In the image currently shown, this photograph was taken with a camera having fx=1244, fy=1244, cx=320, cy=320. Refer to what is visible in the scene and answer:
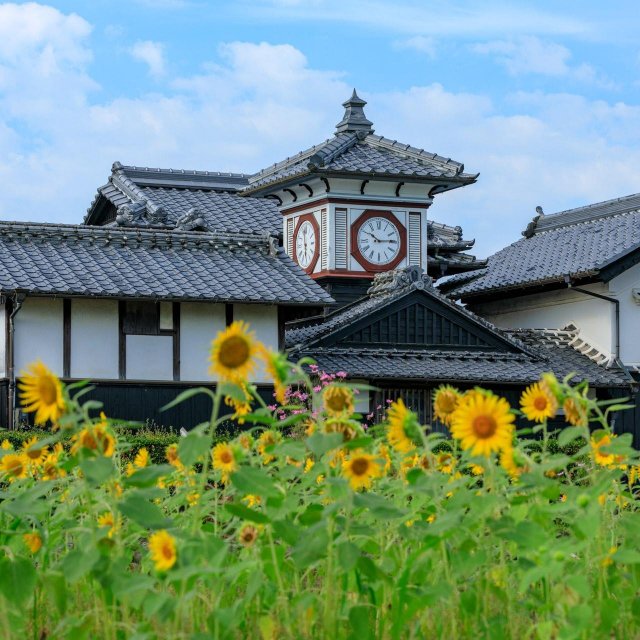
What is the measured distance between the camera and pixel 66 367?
20703 mm

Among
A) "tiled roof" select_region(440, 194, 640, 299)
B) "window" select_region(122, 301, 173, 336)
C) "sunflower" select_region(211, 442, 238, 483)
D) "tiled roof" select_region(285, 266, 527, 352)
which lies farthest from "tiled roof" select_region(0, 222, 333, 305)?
"sunflower" select_region(211, 442, 238, 483)

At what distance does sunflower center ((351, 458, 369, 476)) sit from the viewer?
14.2 feet

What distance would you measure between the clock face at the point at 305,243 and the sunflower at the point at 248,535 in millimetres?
22182

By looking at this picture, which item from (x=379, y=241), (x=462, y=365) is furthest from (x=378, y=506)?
(x=379, y=241)

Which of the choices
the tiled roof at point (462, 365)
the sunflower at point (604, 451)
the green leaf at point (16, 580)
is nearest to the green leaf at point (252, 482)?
the green leaf at point (16, 580)

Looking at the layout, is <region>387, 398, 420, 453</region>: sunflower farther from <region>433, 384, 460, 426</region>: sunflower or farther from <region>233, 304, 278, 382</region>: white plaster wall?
<region>233, 304, 278, 382</region>: white plaster wall

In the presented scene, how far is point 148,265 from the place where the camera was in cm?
2208

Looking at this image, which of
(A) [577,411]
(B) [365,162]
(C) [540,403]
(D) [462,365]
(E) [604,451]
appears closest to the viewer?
(A) [577,411]

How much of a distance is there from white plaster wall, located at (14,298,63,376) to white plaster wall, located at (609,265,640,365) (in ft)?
37.8

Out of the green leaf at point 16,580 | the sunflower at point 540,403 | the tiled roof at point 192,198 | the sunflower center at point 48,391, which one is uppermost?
the tiled roof at point 192,198

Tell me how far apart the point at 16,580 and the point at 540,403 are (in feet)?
6.50

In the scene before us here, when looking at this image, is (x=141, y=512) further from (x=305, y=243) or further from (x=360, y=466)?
(x=305, y=243)

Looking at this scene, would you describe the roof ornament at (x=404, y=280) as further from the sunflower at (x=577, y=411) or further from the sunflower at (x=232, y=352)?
the sunflower at (x=232, y=352)

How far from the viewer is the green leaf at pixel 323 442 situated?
399cm
